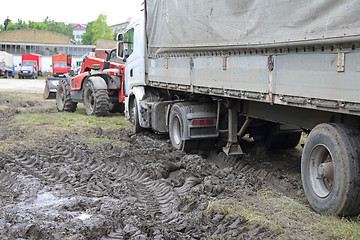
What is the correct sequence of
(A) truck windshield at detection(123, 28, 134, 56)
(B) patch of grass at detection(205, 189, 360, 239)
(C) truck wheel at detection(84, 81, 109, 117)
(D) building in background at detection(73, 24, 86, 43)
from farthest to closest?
(D) building in background at detection(73, 24, 86, 43) → (C) truck wheel at detection(84, 81, 109, 117) → (A) truck windshield at detection(123, 28, 134, 56) → (B) patch of grass at detection(205, 189, 360, 239)

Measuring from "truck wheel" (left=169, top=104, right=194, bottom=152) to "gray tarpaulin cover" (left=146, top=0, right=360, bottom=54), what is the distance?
1.38 meters

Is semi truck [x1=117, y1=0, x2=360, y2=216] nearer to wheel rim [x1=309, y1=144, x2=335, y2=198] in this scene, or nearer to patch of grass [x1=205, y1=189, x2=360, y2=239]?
wheel rim [x1=309, y1=144, x2=335, y2=198]

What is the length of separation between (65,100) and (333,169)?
14306 millimetres

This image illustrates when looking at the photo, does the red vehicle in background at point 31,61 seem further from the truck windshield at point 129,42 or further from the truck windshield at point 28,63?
the truck windshield at point 129,42

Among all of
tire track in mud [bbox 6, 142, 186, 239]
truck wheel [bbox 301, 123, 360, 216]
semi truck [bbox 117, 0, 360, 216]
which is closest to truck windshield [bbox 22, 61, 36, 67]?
semi truck [bbox 117, 0, 360, 216]

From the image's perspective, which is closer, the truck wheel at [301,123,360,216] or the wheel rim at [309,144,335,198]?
the truck wheel at [301,123,360,216]

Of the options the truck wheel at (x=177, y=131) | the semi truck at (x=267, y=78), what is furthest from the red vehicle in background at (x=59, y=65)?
the truck wheel at (x=177, y=131)

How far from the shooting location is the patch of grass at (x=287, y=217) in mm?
4918

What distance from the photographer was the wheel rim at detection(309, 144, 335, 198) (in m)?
5.62

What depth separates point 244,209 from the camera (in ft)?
18.9

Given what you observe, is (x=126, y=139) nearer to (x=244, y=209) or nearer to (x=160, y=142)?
(x=160, y=142)

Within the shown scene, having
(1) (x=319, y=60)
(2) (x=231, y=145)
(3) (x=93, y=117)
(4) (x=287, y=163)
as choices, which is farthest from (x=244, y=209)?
(3) (x=93, y=117)

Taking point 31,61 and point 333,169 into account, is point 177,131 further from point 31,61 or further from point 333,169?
point 31,61

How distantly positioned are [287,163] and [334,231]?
424 cm
